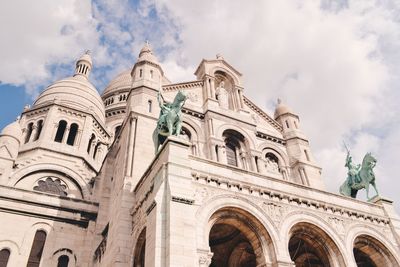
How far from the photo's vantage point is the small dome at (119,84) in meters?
42.4

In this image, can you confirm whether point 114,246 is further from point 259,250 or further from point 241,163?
point 241,163

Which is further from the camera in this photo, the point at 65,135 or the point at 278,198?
the point at 65,135

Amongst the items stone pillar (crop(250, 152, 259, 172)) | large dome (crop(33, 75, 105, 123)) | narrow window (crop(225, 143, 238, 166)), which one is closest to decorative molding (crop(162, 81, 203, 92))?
narrow window (crop(225, 143, 238, 166))

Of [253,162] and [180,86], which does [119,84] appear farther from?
[253,162]

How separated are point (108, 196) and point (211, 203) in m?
9.86

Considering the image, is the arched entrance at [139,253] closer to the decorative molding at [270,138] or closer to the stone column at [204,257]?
the stone column at [204,257]

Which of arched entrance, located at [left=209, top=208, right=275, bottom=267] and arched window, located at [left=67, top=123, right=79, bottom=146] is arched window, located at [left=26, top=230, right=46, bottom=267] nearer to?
arched entrance, located at [left=209, top=208, right=275, bottom=267]

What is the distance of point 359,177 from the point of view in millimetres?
19578

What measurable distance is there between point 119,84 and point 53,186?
19951 millimetres

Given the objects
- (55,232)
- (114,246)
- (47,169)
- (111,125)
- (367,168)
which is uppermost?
(111,125)

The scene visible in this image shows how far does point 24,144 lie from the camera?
90.2ft

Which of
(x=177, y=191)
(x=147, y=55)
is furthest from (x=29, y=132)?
(x=177, y=191)

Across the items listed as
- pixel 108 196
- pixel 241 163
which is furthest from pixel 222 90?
pixel 108 196

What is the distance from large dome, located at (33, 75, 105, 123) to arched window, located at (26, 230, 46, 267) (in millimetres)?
12828
